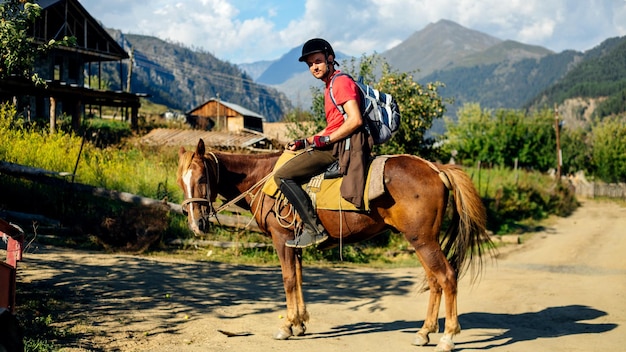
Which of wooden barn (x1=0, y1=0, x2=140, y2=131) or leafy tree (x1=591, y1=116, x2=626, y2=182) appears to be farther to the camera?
leafy tree (x1=591, y1=116, x2=626, y2=182)

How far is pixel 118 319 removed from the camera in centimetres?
658

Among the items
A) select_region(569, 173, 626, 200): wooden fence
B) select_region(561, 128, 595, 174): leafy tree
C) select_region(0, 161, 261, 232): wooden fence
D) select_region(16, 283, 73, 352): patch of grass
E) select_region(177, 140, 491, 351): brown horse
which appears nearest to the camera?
select_region(16, 283, 73, 352): patch of grass

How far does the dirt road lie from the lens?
248 inches

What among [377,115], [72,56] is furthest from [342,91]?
[72,56]

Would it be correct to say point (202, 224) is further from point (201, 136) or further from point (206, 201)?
point (201, 136)

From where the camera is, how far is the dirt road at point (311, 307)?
20.7ft

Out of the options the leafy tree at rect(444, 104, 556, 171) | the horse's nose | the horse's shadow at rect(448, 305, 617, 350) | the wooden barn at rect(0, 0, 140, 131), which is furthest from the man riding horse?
the leafy tree at rect(444, 104, 556, 171)

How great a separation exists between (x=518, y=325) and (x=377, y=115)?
3861mm

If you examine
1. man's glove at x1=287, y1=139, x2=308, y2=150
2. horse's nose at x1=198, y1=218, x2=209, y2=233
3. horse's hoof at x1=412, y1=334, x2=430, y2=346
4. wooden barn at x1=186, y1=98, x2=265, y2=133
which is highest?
wooden barn at x1=186, y1=98, x2=265, y2=133

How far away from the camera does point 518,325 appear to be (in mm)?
7742

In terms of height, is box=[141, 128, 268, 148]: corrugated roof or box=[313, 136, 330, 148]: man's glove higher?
box=[141, 128, 268, 148]: corrugated roof

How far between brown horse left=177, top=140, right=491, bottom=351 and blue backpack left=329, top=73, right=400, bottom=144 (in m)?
0.37

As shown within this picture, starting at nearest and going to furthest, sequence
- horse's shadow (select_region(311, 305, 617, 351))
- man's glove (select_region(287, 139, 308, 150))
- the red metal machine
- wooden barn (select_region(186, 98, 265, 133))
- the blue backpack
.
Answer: the red metal machine, the blue backpack, man's glove (select_region(287, 139, 308, 150)), horse's shadow (select_region(311, 305, 617, 351)), wooden barn (select_region(186, 98, 265, 133))

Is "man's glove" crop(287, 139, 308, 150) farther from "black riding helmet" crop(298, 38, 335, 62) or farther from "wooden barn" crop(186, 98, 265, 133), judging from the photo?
"wooden barn" crop(186, 98, 265, 133)
